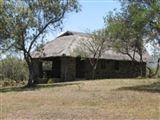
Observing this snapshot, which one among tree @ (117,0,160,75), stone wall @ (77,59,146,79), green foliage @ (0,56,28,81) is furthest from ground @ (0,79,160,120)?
green foliage @ (0,56,28,81)

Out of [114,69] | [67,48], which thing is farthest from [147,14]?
[114,69]

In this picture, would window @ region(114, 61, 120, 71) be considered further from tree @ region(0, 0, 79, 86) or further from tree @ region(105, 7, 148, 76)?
tree @ region(0, 0, 79, 86)

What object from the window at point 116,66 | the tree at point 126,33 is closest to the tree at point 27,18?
the tree at point 126,33

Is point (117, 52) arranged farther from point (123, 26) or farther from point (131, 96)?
point (131, 96)

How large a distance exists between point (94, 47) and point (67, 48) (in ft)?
12.3

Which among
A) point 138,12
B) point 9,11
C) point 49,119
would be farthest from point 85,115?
point 9,11

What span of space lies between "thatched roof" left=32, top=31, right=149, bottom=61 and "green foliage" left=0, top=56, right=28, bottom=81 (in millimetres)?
7774

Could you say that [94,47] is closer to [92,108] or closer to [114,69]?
[114,69]

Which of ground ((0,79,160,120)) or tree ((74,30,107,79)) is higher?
tree ((74,30,107,79))

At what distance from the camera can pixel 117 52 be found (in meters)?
41.8

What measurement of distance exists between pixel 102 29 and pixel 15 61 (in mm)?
14905

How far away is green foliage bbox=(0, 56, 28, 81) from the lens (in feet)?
165

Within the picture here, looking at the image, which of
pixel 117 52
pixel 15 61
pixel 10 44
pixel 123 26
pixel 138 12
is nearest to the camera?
pixel 138 12

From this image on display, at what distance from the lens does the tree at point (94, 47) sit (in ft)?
133
